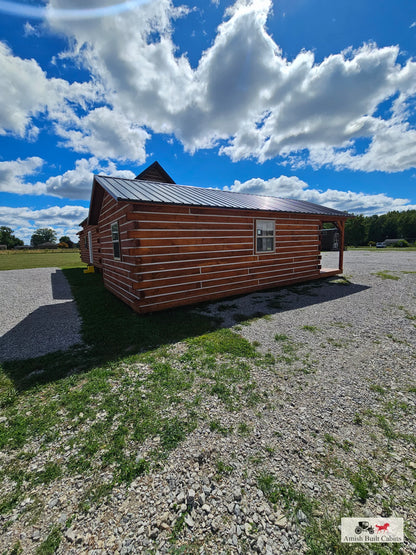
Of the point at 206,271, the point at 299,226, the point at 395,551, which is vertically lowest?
the point at 395,551

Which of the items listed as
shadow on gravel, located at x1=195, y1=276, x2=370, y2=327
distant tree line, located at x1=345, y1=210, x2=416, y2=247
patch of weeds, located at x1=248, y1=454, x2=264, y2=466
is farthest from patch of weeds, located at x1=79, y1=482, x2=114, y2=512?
distant tree line, located at x1=345, y1=210, x2=416, y2=247

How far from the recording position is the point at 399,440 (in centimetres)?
215

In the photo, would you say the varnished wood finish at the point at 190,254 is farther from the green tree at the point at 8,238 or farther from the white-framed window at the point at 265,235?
the green tree at the point at 8,238

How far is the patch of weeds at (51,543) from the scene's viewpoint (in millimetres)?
1422

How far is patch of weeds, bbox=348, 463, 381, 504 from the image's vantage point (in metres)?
1.71

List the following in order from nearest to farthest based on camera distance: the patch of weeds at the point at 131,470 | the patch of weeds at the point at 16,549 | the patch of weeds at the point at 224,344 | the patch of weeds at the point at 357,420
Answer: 1. the patch of weeds at the point at 16,549
2. the patch of weeds at the point at 131,470
3. the patch of weeds at the point at 357,420
4. the patch of weeds at the point at 224,344

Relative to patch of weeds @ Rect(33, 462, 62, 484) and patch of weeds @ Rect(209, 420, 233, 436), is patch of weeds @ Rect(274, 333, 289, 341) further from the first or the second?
patch of weeds @ Rect(33, 462, 62, 484)

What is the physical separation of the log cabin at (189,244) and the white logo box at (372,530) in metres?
5.32

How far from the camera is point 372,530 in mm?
1509

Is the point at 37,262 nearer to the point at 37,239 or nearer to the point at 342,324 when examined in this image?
the point at 342,324

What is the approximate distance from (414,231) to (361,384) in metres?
80.3

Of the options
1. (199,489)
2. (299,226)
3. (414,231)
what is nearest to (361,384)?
(199,489)

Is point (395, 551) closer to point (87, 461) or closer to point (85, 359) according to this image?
point (87, 461)

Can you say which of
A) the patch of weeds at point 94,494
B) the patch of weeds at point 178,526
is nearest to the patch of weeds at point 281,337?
the patch of weeds at point 178,526
